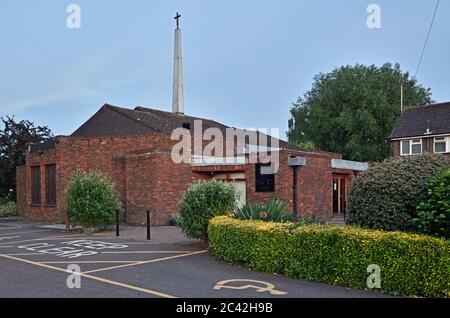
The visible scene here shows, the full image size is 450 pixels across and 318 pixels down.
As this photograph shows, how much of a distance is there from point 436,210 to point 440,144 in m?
28.0

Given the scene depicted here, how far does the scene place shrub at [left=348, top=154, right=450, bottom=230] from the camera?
7605mm

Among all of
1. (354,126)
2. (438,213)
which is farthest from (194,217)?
(354,126)

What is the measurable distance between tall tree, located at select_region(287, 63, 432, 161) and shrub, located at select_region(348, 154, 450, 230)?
109 ft

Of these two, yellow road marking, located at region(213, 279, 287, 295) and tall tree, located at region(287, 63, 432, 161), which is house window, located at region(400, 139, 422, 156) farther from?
yellow road marking, located at region(213, 279, 287, 295)

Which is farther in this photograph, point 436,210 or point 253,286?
point 253,286

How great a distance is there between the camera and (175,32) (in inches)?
1374

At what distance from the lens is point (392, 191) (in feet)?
25.2

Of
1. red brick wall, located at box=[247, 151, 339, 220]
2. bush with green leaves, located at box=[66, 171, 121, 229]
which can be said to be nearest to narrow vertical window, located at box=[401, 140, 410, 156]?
red brick wall, located at box=[247, 151, 339, 220]

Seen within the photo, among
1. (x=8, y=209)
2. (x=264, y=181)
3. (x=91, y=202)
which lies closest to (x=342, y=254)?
(x=264, y=181)

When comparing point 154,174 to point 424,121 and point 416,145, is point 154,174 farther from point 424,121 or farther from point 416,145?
point 424,121

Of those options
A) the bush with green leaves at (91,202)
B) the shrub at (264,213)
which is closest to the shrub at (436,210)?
the shrub at (264,213)

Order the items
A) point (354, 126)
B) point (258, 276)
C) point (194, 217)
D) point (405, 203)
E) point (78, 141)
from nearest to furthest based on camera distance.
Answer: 1. point (405, 203)
2. point (258, 276)
3. point (194, 217)
4. point (78, 141)
5. point (354, 126)

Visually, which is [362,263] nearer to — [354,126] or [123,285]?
[123,285]
